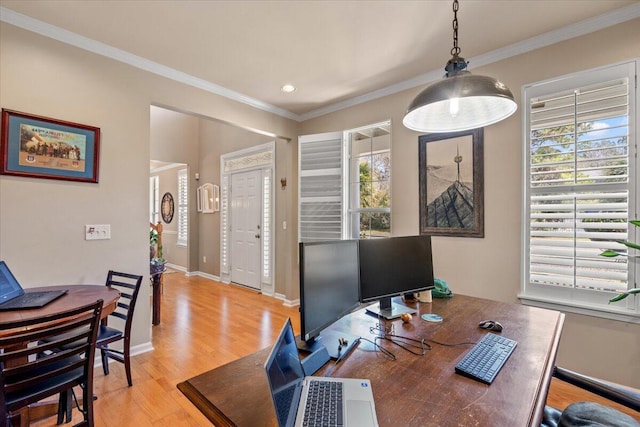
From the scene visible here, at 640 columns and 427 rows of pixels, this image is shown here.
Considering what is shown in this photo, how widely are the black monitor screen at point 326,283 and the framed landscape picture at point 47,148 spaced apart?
7.43 ft

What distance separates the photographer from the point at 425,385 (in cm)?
94

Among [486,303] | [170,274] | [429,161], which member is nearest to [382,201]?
[429,161]

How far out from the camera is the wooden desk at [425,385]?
31.1 inches

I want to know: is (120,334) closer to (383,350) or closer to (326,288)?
(326,288)

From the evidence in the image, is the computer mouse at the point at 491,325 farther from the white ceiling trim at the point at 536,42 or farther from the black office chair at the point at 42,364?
the white ceiling trim at the point at 536,42

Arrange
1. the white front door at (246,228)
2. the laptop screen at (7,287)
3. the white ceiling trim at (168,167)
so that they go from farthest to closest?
1. the white ceiling trim at (168,167)
2. the white front door at (246,228)
3. the laptop screen at (7,287)

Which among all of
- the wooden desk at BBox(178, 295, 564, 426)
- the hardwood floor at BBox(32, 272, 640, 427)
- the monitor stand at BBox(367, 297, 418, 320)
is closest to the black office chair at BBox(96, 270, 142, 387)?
the hardwood floor at BBox(32, 272, 640, 427)

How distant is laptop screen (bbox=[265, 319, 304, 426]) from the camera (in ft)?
2.22

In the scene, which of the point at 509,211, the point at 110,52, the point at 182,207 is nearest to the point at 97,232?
the point at 110,52

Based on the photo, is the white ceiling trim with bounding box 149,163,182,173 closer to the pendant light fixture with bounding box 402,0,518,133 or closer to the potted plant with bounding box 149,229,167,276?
the potted plant with bounding box 149,229,167,276

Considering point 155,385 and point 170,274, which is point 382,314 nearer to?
point 155,385

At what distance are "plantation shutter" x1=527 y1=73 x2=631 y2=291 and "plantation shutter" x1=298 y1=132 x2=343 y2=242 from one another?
1.95m

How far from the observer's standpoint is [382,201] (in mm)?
3371

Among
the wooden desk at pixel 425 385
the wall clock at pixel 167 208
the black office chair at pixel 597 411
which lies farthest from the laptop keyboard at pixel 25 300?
the wall clock at pixel 167 208
